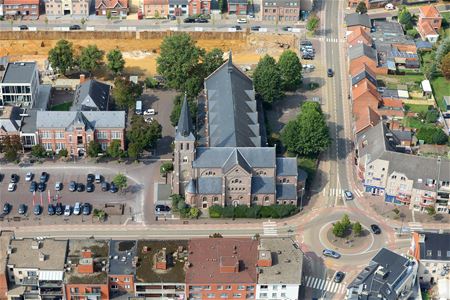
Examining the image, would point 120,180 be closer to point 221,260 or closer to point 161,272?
point 161,272

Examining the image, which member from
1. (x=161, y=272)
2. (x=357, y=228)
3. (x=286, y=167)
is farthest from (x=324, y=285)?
(x=161, y=272)

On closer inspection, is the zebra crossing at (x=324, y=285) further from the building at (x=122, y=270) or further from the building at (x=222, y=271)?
the building at (x=122, y=270)

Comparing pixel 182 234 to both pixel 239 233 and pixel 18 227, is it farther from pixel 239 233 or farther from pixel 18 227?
pixel 18 227

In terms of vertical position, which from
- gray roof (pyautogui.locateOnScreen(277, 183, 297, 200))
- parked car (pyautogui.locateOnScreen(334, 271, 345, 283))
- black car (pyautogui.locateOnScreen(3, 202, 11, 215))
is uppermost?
gray roof (pyautogui.locateOnScreen(277, 183, 297, 200))

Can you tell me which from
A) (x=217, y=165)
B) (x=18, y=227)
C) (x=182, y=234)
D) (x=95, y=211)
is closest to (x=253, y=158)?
(x=217, y=165)

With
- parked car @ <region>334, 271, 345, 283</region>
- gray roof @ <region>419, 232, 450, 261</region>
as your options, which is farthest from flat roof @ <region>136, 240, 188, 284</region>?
gray roof @ <region>419, 232, 450, 261</region>

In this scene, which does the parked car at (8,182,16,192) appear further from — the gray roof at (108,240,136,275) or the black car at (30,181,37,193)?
the gray roof at (108,240,136,275)
